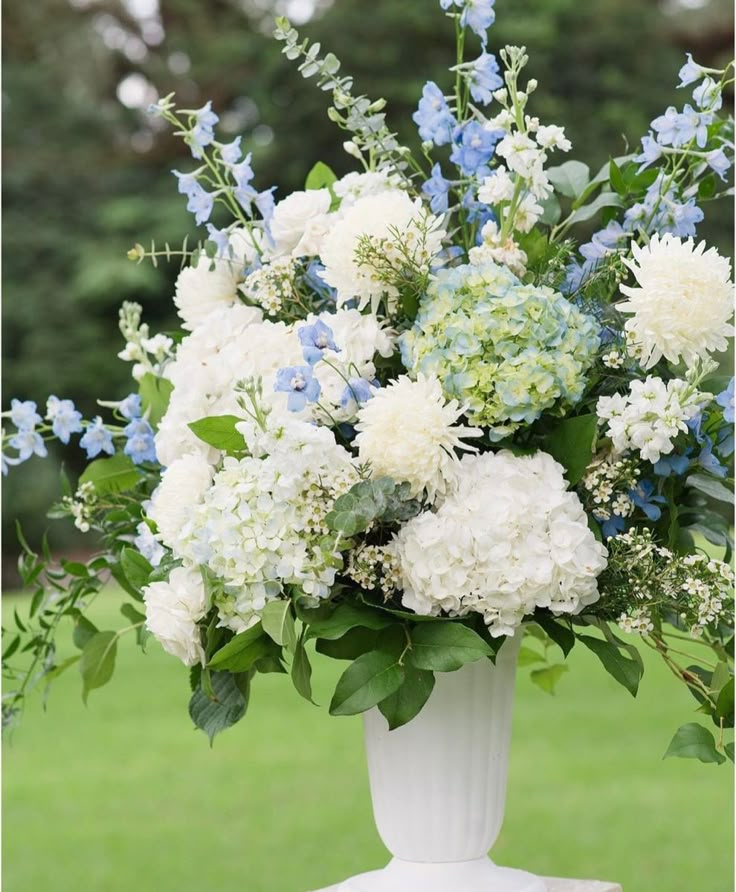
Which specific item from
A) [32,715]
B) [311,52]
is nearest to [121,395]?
[32,715]

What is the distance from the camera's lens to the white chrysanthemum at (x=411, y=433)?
0.94m

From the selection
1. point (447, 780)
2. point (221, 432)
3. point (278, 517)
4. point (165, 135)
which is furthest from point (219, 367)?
point (165, 135)

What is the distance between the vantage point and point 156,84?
9.28 meters

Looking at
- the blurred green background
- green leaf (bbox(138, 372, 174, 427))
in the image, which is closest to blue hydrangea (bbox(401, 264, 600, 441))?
green leaf (bbox(138, 372, 174, 427))

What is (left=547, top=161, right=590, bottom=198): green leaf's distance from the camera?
3.95ft

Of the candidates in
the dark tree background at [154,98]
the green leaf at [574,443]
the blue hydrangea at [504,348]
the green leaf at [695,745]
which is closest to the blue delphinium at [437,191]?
the blue hydrangea at [504,348]

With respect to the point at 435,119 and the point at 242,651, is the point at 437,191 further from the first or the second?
the point at 242,651

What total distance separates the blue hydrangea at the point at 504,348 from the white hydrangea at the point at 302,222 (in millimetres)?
168

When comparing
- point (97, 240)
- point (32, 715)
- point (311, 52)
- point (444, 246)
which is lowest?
point (32, 715)

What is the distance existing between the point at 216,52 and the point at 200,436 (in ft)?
27.4

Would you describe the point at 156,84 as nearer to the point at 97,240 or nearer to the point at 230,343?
the point at 97,240

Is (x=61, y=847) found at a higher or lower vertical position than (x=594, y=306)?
lower

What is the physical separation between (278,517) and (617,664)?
305 millimetres

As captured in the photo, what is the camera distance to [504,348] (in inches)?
38.1
